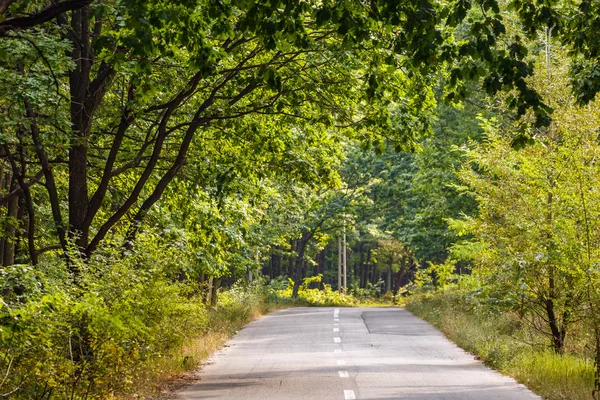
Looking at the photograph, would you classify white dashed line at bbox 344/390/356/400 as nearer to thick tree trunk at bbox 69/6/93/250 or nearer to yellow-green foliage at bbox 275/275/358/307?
thick tree trunk at bbox 69/6/93/250

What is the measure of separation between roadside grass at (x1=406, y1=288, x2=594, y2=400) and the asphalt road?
29 centimetres

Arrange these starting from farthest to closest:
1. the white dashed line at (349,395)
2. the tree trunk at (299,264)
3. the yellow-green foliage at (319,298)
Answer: the tree trunk at (299,264), the yellow-green foliage at (319,298), the white dashed line at (349,395)

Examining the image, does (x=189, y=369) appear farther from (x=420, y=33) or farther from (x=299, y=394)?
(x=420, y=33)

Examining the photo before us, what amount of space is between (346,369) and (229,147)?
5165mm

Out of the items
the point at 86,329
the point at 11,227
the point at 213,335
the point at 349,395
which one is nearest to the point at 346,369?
the point at 349,395

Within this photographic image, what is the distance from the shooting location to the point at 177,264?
13.2m

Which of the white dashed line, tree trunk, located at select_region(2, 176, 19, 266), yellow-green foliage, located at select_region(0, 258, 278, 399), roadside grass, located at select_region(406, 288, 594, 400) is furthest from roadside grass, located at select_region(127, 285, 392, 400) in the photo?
roadside grass, located at select_region(406, 288, 594, 400)

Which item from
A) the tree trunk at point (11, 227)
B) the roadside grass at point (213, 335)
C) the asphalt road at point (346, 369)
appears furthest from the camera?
the tree trunk at point (11, 227)

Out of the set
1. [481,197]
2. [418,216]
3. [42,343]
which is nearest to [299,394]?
[42,343]

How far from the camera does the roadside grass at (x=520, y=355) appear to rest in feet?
41.3

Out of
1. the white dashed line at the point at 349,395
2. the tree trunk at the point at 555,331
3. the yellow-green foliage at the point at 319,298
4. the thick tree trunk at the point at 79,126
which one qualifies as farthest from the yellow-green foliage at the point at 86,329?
the yellow-green foliage at the point at 319,298

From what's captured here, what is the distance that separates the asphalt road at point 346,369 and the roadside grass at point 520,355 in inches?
11.5

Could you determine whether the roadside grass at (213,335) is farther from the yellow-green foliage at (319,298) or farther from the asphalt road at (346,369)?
the asphalt road at (346,369)

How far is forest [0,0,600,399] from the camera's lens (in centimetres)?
883
